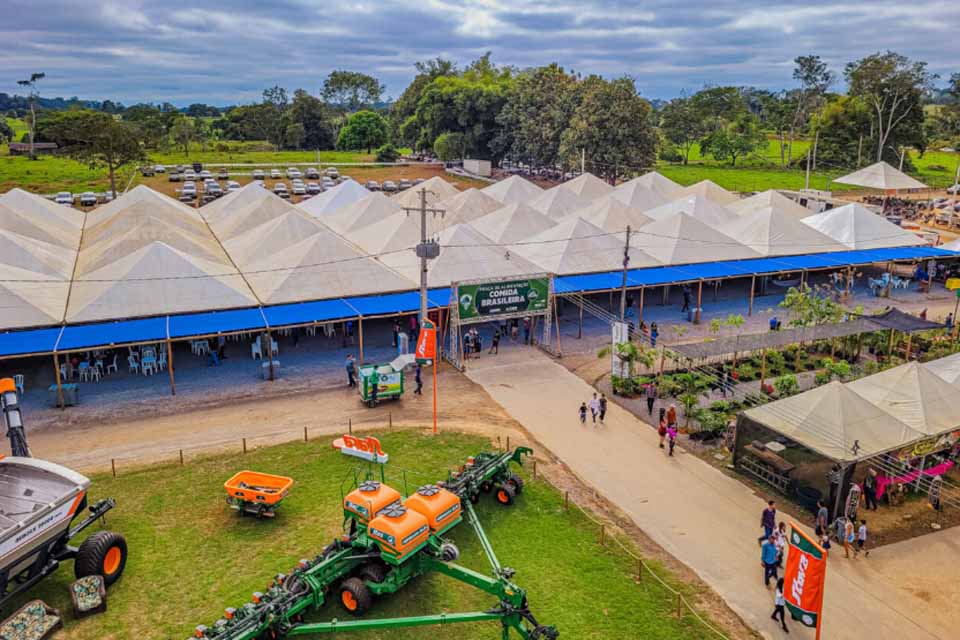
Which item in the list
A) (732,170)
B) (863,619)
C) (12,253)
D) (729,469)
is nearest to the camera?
(863,619)

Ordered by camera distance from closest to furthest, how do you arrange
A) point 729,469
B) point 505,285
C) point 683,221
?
point 729,469
point 505,285
point 683,221

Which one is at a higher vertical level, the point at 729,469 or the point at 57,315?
the point at 57,315

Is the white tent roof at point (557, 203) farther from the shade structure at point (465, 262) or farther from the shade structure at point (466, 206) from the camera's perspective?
the shade structure at point (465, 262)

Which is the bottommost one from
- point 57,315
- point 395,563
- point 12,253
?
point 395,563

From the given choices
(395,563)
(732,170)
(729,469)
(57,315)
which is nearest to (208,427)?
(57,315)

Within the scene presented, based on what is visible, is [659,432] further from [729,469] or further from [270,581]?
[270,581]

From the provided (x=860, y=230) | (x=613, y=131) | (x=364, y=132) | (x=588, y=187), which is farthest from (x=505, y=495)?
(x=364, y=132)

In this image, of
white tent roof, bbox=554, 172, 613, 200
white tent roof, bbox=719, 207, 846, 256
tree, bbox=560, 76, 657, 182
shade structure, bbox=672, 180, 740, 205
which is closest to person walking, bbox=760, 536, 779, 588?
white tent roof, bbox=719, 207, 846, 256
